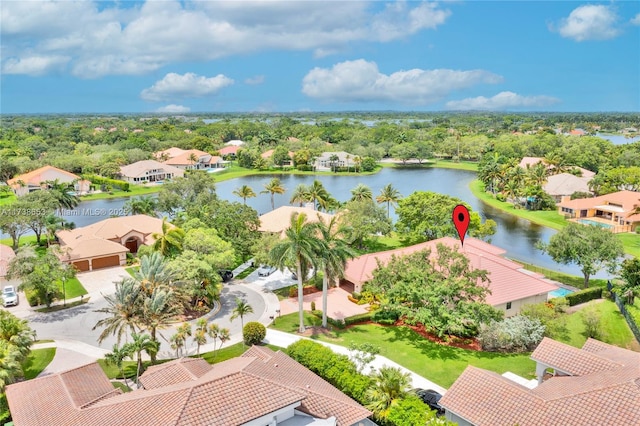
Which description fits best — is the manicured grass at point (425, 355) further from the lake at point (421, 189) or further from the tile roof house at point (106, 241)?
the lake at point (421, 189)

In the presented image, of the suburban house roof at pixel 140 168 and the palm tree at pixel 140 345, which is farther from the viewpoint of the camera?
the suburban house roof at pixel 140 168

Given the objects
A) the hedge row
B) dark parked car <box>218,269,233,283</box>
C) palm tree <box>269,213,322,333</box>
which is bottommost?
dark parked car <box>218,269,233,283</box>

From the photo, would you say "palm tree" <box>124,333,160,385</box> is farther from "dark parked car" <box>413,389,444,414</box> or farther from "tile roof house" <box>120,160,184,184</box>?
"tile roof house" <box>120,160,184,184</box>

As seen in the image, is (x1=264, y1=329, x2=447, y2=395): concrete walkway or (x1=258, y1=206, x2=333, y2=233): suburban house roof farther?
(x1=258, y1=206, x2=333, y2=233): suburban house roof

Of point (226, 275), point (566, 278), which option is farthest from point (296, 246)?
point (566, 278)

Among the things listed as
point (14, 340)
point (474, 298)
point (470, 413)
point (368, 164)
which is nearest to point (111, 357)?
point (14, 340)

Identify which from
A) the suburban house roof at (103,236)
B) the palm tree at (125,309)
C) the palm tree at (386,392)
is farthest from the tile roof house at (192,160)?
the palm tree at (386,392)

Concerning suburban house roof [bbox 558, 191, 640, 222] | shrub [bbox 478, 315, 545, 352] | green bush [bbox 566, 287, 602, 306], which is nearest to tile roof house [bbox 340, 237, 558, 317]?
green bush [bbox 566, 287, 602, 306]

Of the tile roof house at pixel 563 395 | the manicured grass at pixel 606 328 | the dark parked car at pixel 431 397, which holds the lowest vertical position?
the manicured grass at pixel 606 328
